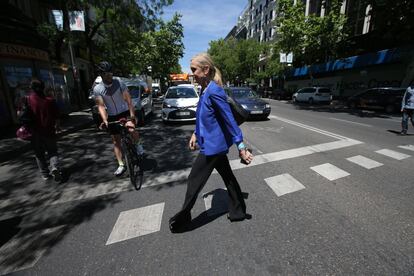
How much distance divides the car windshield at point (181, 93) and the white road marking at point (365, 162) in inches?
291

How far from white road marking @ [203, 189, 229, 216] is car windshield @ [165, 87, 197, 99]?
312 inches

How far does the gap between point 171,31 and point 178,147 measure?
32714 millimetres

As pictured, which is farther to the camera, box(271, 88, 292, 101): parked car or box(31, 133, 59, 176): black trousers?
box(271, 88, 292, 101): parked car

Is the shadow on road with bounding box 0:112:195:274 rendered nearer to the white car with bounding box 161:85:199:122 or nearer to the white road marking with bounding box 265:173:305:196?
the white road marking with bounding box 265:173:305:196

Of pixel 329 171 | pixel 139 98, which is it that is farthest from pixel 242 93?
pixel 329 171

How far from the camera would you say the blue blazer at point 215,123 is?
2459 mm

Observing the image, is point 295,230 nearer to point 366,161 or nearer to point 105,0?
point 366,161

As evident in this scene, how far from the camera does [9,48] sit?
32.0 ft

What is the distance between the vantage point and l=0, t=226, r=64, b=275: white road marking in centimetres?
240

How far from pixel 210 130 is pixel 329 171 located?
3.28 m

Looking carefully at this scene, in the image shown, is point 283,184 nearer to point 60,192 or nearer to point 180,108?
point 60,192

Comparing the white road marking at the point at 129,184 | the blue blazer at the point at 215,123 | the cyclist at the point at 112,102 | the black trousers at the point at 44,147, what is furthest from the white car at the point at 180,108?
the blue blazer at the point at 215,123

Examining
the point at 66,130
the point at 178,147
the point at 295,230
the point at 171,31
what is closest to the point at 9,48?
the point at 66,130

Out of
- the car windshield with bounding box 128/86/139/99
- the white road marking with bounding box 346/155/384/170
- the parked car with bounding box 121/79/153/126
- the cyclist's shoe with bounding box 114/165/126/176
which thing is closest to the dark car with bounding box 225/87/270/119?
the parked car with bounding box 121/79/153/126
